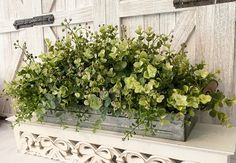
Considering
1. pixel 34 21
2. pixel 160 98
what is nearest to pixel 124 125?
pixel 160 98

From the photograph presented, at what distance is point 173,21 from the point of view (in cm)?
109

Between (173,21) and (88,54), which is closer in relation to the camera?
(88,54)

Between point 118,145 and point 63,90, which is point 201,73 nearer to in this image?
point 118,145

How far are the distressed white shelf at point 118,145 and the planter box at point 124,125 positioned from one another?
0.07 ft

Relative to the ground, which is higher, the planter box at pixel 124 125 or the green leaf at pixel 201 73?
the green leaf at pixel 201 73

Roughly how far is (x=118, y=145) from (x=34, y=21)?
3.53 feet

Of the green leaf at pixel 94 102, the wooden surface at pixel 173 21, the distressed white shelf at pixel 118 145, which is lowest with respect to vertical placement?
the distressed white shelf at pixel 118 145

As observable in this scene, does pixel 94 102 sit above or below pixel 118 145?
above

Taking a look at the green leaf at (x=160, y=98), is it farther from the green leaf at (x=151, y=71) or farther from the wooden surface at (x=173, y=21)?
the wooden surface at (x=173, y=21)

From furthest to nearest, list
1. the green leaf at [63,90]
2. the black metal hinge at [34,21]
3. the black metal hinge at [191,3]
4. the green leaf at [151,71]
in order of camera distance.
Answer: the black metal hinge at [34,21] → the black metal hinge at [191,3] → the green leaf at [63,90] → the green leaf at [151,71]

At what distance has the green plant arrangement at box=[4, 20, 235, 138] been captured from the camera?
0.76 m

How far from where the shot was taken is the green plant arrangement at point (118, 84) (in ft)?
2.48

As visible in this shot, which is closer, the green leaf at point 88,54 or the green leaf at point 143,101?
the green leaf at point 143,101

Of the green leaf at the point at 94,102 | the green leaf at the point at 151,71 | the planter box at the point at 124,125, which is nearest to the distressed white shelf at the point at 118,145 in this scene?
the planter box at the point at 124,125
